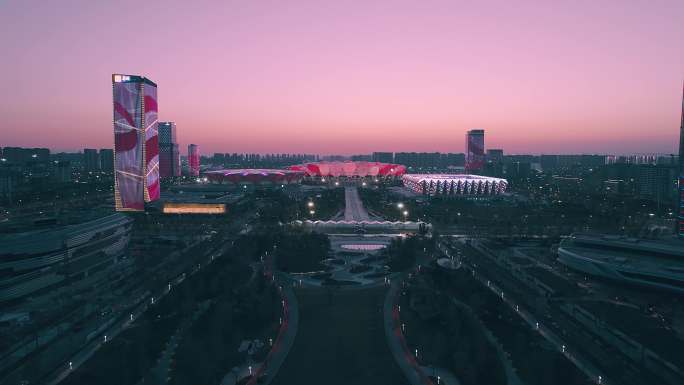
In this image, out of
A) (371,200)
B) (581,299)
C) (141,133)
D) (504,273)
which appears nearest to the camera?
(581,299)

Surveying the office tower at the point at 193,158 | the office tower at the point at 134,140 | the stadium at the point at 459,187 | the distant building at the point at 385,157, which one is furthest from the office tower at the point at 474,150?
the office tower at the point at 134,140

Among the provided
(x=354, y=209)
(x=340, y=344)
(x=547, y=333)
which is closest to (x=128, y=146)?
(x=354, y=209)

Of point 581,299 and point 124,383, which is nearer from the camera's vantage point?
point 124,383

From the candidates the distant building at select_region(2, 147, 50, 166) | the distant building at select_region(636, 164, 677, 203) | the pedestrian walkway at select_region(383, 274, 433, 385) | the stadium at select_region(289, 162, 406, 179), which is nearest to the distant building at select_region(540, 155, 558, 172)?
the stadium at select_region(289, 162, 406, 179)

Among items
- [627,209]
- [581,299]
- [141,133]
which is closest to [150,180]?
[141,133]

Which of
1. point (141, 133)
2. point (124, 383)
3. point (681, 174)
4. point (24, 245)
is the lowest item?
point (124, 383)

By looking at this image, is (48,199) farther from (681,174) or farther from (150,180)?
(681,174)

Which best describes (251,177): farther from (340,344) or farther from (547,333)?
(547,333)
